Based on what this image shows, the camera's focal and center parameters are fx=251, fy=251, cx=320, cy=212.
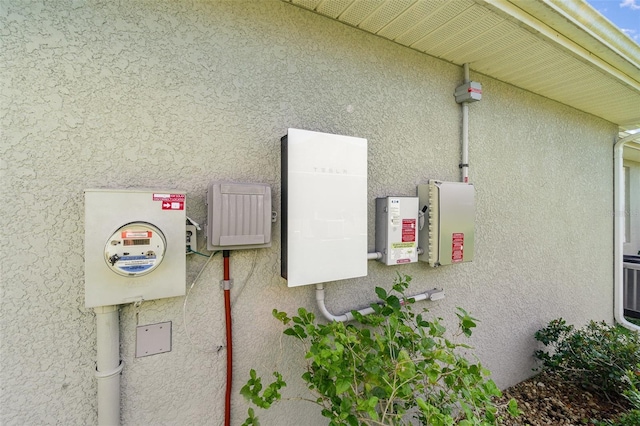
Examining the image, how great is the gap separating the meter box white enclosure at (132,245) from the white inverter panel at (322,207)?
876mm

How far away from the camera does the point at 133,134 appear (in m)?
1.99

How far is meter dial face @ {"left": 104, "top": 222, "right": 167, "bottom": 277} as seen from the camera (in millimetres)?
1685

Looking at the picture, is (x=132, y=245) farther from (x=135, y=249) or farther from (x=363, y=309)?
(x=363, y=309)

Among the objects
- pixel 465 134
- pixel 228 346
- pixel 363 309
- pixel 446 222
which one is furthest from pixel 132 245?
pixel 465 134

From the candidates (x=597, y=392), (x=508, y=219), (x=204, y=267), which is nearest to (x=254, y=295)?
(x=204, y=267)

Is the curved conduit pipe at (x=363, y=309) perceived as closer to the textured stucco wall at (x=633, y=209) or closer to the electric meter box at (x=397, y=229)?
the electric meter box at (x=397, y=229)

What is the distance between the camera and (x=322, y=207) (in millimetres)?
2385

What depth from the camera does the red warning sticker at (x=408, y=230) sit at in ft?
9.84

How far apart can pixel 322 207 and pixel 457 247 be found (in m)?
1.98

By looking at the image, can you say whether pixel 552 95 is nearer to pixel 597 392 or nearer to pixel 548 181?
pixel 548 181

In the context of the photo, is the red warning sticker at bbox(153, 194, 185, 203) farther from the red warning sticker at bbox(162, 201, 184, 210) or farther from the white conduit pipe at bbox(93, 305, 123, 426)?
the white conduit pipe at bbox(93, 305, 123, 426)

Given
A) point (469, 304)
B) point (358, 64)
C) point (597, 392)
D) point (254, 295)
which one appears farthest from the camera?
point (597, 392)

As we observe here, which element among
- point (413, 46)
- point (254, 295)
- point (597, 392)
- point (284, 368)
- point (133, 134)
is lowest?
point (597, 392)

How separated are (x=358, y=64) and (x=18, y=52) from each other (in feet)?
9.40
